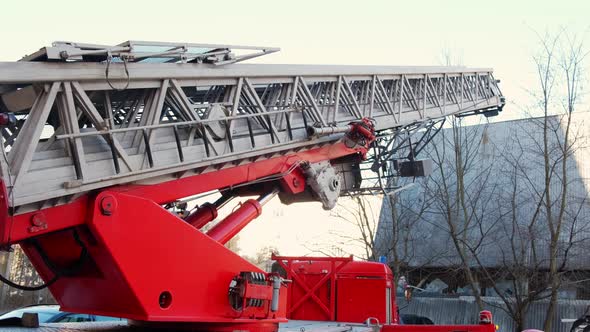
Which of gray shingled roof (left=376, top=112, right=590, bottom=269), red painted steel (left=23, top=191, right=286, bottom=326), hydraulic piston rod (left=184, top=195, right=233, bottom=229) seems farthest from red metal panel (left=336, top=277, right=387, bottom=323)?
gray shingled roof (left=376, top=112, right=590, bottom=269)

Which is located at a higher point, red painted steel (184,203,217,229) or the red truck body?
red painted steel (184,203,217,229)

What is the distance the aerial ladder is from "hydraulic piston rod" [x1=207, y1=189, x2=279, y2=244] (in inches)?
0.6

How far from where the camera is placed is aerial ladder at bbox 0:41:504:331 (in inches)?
211

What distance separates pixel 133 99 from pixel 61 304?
2264mm

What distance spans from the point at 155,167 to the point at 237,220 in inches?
58.4

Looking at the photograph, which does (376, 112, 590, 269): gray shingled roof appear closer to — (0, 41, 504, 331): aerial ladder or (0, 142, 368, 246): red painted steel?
(0, 142, 368, 246): red painted steel

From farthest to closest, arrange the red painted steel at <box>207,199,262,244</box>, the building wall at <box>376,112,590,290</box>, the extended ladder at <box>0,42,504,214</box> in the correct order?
the building wall at <box>376,112,590,290</box> → the red painted steel at <box>207,199,262,244</box> → the extended ladder at <box>0,42,504,214</box>

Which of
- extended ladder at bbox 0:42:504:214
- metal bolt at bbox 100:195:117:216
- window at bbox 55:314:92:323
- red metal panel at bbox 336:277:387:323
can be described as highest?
extended ladder at bbox 0:42:504:214

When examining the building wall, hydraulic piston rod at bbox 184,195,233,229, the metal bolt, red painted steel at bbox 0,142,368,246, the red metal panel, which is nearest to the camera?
red painted steel at bbox 0,142,368,246

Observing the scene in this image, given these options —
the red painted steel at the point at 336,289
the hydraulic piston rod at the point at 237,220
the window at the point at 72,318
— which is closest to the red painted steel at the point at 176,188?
the hydraulic piston rod at the point at 237,220

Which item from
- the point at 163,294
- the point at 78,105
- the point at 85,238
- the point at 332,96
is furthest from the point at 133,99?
the point at 332,96

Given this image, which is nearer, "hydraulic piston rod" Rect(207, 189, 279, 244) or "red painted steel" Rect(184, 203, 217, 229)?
"hydraulic piston rod" Rect(207, 189, 279, 244)

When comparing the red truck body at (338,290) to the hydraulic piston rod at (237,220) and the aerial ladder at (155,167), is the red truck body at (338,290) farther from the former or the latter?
the hydraulic piston rod at (237,220)

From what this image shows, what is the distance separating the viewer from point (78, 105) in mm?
5633
